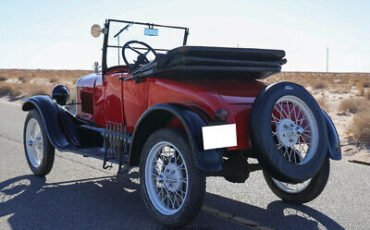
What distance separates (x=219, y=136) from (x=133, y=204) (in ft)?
4.67

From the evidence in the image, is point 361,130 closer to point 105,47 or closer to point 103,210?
point 105,47

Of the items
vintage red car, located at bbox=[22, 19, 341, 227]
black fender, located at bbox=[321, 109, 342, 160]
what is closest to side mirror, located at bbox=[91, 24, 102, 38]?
vintage red car, located at bbox=[22, 19, 341, 227]

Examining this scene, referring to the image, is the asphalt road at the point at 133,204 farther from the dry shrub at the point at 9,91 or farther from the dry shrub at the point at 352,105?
the dry shrub at the point at 9,91

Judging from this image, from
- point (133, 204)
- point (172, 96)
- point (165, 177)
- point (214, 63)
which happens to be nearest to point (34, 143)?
point (133, 204)

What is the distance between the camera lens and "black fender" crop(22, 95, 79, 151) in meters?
5.09

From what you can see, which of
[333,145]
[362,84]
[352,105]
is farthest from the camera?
[362,84]

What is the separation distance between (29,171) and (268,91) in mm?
3822

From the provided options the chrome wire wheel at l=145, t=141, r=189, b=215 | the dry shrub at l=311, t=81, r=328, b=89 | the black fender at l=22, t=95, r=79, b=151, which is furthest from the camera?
the dry shrub at l=311, t=81, r=328, b=89

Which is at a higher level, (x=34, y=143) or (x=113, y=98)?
(x=113, y=98)

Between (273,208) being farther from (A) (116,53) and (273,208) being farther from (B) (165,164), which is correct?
(A) (116,53)

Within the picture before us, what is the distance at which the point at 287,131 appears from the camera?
3541 millimetres

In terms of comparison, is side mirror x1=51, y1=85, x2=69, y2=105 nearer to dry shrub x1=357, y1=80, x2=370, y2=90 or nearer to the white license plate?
the white license plate

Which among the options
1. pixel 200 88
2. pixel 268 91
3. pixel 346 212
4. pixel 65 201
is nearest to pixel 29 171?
pixel 65 201

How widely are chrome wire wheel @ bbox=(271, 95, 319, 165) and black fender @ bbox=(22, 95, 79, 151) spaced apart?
274cm
